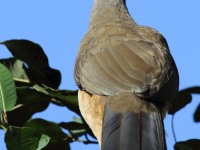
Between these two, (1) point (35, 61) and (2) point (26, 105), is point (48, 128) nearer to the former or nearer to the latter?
(2) point (26, 105)

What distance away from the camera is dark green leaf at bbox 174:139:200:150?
133 inches

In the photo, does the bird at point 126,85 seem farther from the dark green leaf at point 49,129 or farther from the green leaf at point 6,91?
the green leaf at point 6,91

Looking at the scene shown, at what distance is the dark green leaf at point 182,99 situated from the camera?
4.02 meters

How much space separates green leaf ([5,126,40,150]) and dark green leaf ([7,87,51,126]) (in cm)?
38

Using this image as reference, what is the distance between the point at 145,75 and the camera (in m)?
3.64

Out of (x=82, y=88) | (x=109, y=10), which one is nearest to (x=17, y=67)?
(x=82, y=88)

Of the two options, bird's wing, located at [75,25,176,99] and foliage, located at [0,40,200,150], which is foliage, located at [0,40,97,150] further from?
bird's wing, located at [75,25,176,99]

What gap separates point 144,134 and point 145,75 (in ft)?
1.48

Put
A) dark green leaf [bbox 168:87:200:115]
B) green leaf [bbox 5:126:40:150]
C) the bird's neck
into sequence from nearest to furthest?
1. green leaf [bbox 5:126:40:150]
2. dark green leaf [bbox 168:87:200:115]
3. the bird's neck

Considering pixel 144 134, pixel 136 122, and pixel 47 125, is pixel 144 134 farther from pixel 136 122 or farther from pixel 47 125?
pixel 47 125

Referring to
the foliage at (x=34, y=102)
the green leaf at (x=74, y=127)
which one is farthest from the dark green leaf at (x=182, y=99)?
the green leaf at (x=74, y=127)

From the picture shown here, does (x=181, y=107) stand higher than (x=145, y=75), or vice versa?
(x=145, y=75)

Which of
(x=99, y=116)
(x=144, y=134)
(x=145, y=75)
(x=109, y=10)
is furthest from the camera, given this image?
(x=109, y=10)

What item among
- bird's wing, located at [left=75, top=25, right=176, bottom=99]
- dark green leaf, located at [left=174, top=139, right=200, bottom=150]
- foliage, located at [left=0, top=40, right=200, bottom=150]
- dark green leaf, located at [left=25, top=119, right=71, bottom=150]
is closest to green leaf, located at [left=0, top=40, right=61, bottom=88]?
foliage, located at [left=0, top=40, right=200, bottom=150]
